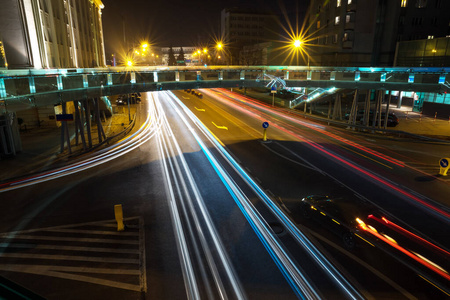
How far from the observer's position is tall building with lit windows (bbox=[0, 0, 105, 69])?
Answer: 1001 inches

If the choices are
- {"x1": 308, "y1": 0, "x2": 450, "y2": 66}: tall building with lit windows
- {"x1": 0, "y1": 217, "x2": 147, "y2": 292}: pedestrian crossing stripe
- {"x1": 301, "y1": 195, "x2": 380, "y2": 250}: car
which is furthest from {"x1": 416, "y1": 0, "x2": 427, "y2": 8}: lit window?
{"x1": 0, "y1": 217, "x2": 147, "y2": 292}: pedestrian crossing stripe

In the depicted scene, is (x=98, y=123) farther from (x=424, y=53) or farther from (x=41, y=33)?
(x=424, y=53)

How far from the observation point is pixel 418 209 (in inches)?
504

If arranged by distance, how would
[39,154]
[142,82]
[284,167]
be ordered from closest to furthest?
[284,167] < [39,154] < [142,82]

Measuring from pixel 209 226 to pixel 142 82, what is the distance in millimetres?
15320

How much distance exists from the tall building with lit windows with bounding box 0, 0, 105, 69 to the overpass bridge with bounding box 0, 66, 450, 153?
4.06 m

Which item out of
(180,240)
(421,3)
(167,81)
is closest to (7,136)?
(167,81)

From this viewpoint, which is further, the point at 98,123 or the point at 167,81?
the point at 167,81

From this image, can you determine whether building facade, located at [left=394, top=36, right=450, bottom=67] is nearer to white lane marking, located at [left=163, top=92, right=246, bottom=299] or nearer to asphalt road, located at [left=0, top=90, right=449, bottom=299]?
asphalt road, located at [left=0, top=90, right=449, bottom=299]

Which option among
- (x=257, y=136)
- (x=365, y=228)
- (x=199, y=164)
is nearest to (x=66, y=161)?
(x=199, y=164)

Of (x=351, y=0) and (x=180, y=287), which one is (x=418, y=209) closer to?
(x=180, y=287)

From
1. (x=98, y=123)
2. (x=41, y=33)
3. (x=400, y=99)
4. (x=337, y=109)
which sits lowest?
(x=337, y=109)

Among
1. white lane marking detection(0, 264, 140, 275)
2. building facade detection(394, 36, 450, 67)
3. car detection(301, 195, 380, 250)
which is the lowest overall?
white lane marking detection(0, 264, 140, 275)

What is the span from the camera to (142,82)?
75.2 feet
